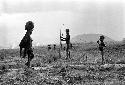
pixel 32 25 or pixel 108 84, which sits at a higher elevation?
pixel 32 25

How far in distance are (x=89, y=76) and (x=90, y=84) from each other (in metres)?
2.71

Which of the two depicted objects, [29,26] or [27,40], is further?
[27,40]

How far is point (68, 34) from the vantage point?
38656 millimetres

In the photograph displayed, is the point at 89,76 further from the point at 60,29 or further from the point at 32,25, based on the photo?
the point at 60,29

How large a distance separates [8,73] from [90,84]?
19.1 ft

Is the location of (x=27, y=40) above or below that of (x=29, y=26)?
below

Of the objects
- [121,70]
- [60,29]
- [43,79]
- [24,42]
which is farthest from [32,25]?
[60,29]

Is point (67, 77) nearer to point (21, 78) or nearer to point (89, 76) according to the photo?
point (89, 76)

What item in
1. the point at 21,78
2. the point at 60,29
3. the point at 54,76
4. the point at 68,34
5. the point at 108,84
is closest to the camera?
the point at 108,84

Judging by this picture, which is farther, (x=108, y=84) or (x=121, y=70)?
(x=121, y=70)

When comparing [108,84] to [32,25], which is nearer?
[108,84]

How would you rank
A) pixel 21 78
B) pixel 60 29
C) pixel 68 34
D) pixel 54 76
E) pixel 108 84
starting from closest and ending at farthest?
pixel 108 84
pixel 21 78
pixel 54 76
pixel 68 34
pixel 60 29

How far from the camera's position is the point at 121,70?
22.1 metres

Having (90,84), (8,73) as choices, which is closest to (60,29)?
(8,73)
